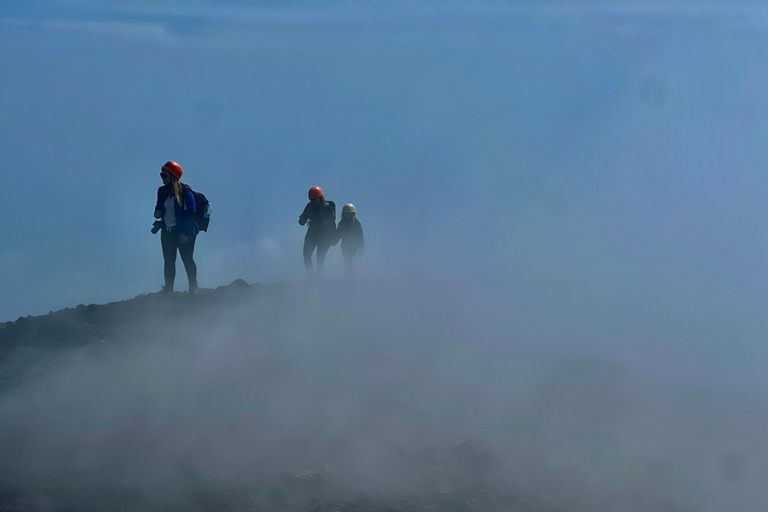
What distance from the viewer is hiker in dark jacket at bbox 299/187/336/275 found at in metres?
15.0

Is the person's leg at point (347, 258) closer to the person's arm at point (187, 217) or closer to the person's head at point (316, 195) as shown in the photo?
the person's head at point (316, 195)

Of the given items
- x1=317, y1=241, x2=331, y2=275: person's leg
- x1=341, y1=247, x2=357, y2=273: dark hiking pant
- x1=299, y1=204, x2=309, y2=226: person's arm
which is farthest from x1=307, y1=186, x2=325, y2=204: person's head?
x1=341, y1=247, x2=357, y2=273: dark hiking pant

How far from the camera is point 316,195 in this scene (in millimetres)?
14938

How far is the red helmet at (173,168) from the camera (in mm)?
11734

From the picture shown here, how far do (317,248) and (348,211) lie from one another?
1.14 metres

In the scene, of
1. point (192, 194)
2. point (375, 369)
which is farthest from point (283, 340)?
point (192, 194)

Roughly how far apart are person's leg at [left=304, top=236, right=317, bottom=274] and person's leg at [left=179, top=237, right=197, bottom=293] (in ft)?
9.95

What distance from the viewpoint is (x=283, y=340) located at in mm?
12781

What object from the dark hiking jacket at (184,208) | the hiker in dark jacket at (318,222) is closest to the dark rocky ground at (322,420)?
the hiker in dark jacket at (318,222)

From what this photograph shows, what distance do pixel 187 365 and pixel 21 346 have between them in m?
2.76

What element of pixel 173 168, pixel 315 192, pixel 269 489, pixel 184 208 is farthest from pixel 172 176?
pixel 269 489

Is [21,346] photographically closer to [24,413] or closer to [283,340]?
[24,413]

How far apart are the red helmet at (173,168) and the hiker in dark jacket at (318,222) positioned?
3.62 m

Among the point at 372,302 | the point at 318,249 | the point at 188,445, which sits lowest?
the point at 188,445
